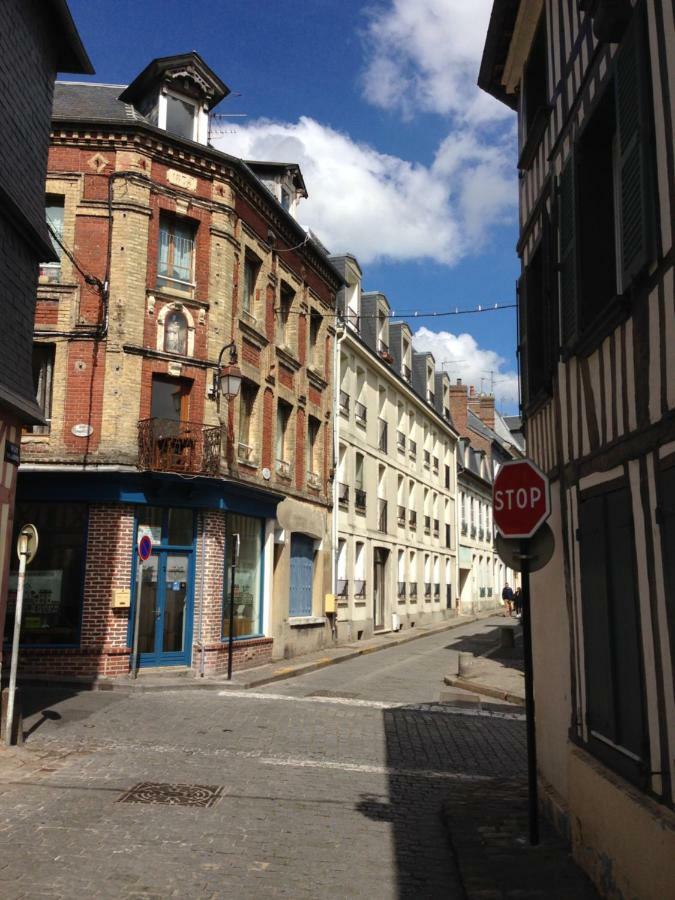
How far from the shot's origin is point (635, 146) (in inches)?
179

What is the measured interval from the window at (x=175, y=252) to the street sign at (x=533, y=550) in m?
12.0

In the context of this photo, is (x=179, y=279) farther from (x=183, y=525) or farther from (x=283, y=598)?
A: (x=283, y=598)

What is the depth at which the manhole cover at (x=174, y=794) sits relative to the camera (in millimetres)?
6891

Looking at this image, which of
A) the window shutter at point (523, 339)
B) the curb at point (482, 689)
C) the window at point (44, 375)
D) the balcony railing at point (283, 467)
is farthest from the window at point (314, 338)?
the window shutter at point (523, 339)

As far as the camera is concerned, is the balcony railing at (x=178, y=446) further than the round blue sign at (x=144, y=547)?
Yes

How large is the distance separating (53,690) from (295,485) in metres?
8.69

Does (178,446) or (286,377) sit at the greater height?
(286,377)

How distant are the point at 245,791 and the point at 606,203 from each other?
572cm

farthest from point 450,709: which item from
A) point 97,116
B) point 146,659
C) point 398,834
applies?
point 97,116

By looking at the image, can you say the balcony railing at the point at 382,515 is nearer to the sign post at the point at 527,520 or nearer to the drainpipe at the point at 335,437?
the drainpipe at the point at 335,437

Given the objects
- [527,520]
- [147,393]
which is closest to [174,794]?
[527,520]

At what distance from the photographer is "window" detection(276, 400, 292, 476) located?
20.0 m

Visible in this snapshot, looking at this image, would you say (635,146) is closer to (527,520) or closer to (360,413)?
(527,520)

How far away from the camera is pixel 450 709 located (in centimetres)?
1268
